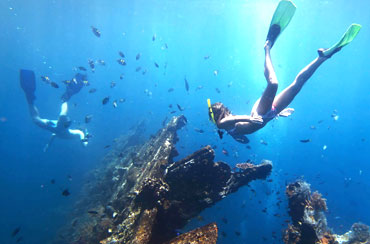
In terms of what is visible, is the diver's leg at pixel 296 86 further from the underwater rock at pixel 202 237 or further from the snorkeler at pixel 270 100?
the underwater rock at pixel 202 237

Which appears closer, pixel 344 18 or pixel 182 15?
pixel 344 18

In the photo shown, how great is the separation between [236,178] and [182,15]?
47.6m

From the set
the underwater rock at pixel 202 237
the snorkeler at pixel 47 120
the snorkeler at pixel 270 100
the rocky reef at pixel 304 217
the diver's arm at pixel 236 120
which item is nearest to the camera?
the underwater rock at pixel 202 237

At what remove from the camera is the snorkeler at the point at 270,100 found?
16.3 ft

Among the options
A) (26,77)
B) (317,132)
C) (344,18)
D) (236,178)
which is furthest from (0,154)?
(317,132)

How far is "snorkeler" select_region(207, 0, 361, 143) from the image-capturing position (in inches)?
196

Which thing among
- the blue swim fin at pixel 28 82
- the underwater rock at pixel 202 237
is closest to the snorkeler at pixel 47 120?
the blue swim fin at pixel 28 82

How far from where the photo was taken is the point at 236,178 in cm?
665

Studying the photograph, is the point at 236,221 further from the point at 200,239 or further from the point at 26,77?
the point at 26,77

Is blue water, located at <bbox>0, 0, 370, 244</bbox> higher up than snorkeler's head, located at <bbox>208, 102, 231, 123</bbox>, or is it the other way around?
blue water, located at <bbox>0, 0, 370, 244</bbox>

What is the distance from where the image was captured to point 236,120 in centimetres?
494

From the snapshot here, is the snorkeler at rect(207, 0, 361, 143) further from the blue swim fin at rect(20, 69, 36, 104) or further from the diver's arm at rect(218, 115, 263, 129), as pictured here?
the blue swim fin at rect(20, 69, 36, 104)

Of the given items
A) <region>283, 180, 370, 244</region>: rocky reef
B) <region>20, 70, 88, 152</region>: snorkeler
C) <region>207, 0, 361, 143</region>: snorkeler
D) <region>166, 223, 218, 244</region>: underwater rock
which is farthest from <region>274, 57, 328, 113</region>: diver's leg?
<region>20, 70, 88, 152</region>: snorkeler

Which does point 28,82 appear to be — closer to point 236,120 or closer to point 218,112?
point 218,112
